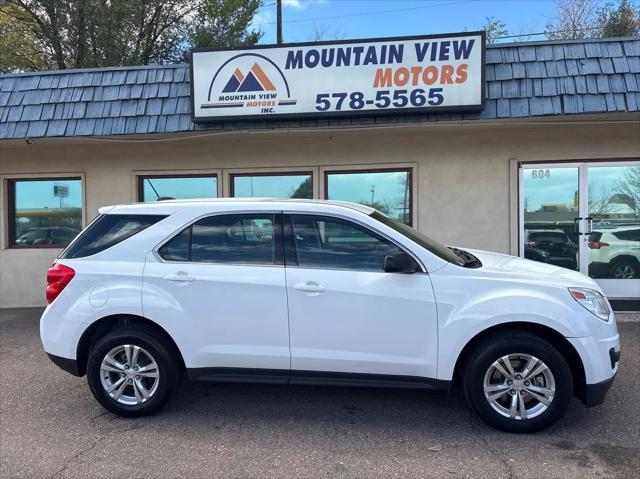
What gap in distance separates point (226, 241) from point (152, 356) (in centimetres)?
106

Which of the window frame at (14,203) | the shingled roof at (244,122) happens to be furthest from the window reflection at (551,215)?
the window frame at (14,203)

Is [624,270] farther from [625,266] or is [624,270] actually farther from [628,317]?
[628,317]

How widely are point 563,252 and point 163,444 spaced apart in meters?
6.24

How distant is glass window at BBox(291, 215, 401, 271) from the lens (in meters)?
3.84

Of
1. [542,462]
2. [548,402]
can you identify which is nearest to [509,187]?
[548,402]

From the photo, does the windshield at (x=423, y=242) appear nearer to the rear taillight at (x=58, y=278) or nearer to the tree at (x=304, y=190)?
the rear taillight at (x=58, y=278)

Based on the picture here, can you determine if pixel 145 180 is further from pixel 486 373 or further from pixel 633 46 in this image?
pixel 633 46

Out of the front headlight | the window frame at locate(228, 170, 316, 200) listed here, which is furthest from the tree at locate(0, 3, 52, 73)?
the front headlight

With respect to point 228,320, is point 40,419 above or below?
below

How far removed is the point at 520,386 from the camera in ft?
11.8

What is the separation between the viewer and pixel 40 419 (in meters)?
4.08

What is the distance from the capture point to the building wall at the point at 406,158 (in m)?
7.30

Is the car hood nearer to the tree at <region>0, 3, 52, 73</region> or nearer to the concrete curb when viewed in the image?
the concrete curb

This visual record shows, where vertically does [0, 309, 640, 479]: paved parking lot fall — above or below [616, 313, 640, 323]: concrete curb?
below
